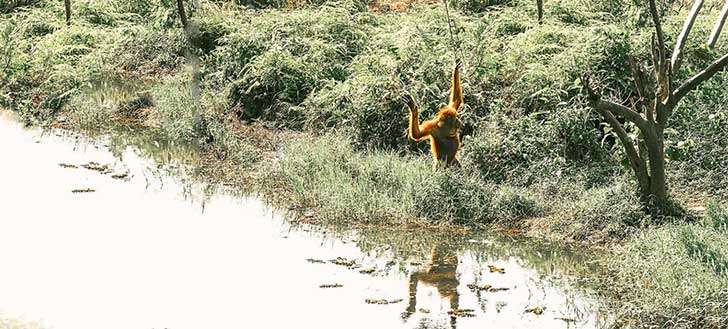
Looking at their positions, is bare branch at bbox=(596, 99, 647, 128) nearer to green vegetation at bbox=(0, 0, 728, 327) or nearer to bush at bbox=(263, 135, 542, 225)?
green vegetation at bbox=(0, 0, 728, 327)

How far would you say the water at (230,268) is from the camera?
7.90 m

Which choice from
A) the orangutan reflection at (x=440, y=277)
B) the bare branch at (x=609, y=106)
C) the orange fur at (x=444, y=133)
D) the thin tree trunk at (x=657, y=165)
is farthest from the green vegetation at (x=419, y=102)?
the orangutan reflection at (x=440, y=277)

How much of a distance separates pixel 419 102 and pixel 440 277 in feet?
12.6

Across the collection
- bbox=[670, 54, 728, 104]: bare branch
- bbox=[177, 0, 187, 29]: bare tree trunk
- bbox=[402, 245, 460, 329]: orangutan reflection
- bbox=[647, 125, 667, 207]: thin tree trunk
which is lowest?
bbox=[402, 245, 460, 329]: orangutan reflection

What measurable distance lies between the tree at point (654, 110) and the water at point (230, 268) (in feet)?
3.13

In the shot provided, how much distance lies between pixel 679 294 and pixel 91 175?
23.1ft

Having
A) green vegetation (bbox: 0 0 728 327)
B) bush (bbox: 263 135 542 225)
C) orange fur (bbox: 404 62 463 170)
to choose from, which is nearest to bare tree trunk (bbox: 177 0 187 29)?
green vegetation (bbox: 0 0 728 327)

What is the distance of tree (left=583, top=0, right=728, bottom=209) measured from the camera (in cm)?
896

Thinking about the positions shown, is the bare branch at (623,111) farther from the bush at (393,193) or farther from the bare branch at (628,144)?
the bush at (393,193)

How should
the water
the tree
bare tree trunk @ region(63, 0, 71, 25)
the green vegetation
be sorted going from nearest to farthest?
the water, the tree, the green vegetation, bare tree trunk @ region(63, 0, 71, 25)

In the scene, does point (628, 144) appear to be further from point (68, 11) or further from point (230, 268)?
point (68, 11)

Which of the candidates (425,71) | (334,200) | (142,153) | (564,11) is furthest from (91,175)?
(564,11)

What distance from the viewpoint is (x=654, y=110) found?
951 centimetres

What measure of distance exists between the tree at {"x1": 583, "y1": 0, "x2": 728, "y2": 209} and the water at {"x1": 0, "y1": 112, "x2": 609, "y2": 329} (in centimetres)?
95
